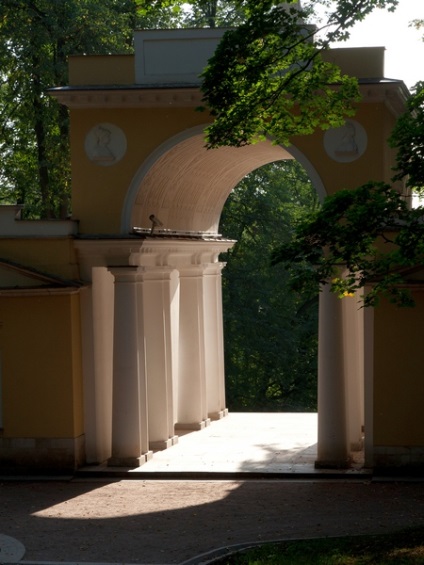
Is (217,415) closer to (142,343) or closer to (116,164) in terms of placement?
(142,343)

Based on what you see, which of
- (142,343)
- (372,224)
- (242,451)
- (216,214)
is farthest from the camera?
(216,214)

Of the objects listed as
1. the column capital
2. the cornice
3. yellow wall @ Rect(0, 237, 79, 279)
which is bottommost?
the column capital

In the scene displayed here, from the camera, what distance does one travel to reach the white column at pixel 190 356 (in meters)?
29.6

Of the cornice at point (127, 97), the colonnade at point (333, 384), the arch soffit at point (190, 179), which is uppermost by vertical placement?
the cornice at point (127, 97)

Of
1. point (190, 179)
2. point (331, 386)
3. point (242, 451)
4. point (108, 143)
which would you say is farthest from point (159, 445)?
point (108, 143)

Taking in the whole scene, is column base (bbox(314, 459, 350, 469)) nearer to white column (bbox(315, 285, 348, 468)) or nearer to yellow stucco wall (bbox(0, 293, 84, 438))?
white column (bbox(315, 285, 348, 468))

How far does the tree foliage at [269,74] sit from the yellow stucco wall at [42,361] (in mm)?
7360

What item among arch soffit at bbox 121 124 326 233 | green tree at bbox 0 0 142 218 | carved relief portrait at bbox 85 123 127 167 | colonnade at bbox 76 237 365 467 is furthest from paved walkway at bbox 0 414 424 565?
green tree at bbox 0 0 142 218

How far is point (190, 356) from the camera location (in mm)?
29609

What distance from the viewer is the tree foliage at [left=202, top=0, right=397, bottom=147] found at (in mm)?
17156

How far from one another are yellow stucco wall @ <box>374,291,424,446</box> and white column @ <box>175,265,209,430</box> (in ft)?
23.0

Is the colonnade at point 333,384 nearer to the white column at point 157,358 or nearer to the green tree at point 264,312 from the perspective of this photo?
the white column at point 157,358

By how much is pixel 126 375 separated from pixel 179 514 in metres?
4.27

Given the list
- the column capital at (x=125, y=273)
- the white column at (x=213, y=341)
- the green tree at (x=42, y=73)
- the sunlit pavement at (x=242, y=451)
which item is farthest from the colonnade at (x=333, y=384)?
the green tree at (x=42, y=73)
